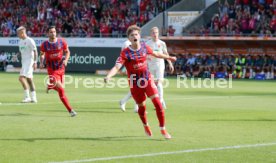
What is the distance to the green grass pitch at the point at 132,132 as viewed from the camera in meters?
10.6

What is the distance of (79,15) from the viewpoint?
50.0m

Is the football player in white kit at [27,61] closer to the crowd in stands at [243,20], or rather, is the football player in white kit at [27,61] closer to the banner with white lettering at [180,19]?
the crowd in stands at [243,20]

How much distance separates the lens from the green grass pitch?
10555mm

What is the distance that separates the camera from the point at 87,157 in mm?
10336

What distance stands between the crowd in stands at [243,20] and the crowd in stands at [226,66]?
4.57 feet

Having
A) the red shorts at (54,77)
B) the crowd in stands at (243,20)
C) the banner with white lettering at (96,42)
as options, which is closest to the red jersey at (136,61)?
the red shorts at (54,77)

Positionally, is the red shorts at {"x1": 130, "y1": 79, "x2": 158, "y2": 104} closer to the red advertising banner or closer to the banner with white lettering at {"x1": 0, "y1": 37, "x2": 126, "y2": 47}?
the red advertising banner

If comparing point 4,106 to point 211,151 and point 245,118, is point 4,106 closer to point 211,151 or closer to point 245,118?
point 245,118

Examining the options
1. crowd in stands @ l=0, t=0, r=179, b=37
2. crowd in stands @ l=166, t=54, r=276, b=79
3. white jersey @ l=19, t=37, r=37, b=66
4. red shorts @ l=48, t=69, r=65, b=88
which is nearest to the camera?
red shorts @ l=48, t=69, r=65, b=88

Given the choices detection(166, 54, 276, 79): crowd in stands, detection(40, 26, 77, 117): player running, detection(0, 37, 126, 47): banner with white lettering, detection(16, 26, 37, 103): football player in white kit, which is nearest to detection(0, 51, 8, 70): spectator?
detection(0, 37, 126, 47): banner with white lettering

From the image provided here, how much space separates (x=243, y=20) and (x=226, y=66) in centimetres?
290

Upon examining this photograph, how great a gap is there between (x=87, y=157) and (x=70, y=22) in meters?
39.7

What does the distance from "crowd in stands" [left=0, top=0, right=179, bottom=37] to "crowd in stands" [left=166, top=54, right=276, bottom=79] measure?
4996 mm

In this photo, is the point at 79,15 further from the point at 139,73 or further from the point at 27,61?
the point at 139,73
